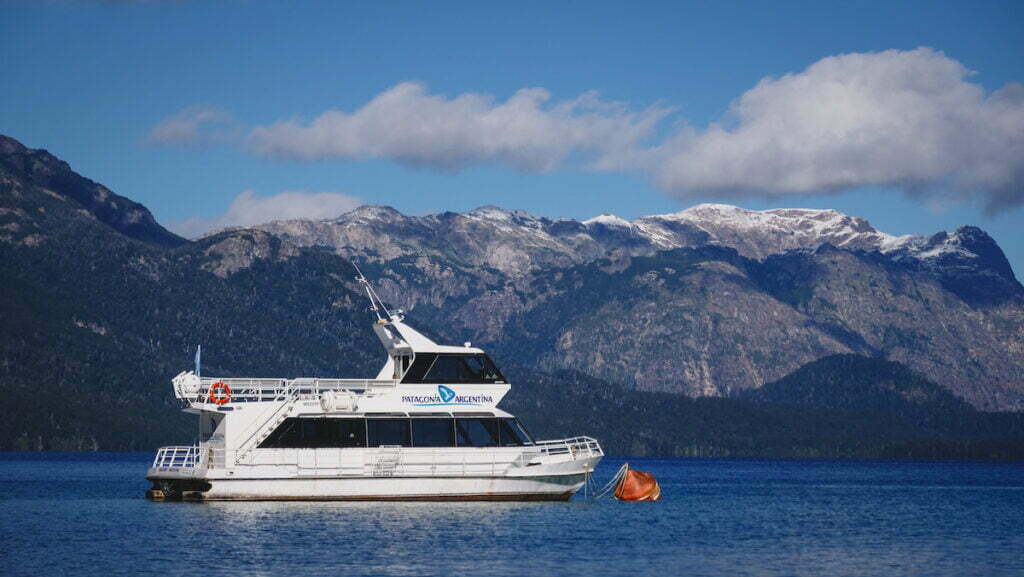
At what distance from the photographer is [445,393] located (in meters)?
63.9

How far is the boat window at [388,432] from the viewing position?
203 feet

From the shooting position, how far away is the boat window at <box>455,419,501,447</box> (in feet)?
206

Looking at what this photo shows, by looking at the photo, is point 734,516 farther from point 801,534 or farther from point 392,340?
point 392,340

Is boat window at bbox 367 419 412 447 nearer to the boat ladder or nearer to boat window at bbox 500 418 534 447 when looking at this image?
the boat ladder

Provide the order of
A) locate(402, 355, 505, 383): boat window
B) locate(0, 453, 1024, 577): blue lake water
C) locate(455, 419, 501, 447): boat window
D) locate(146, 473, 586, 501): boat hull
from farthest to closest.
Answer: locate(402, 355, 505, 383): boat window → locate(455, 419, 501, 447): boat window → locate(146, 473, 586, 501): boat hull → locate(0, 453, 1024, 577): blue lake water

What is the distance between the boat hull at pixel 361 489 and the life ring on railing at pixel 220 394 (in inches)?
151

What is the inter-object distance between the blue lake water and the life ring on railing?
479 cm

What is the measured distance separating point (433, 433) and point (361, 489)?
426cm

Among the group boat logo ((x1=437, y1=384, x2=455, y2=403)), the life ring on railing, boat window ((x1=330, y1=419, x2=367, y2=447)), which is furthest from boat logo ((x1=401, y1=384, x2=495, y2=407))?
the life ring on railing

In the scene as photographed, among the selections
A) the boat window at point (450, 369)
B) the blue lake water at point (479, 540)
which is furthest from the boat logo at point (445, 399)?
A: the blue lake water at point (479, 540)

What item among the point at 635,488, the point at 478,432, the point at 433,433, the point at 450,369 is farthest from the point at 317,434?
the point at 635,488

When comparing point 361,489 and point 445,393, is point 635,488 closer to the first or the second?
point 445,393

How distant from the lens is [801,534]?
203ft

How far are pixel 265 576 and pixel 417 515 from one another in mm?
15721
